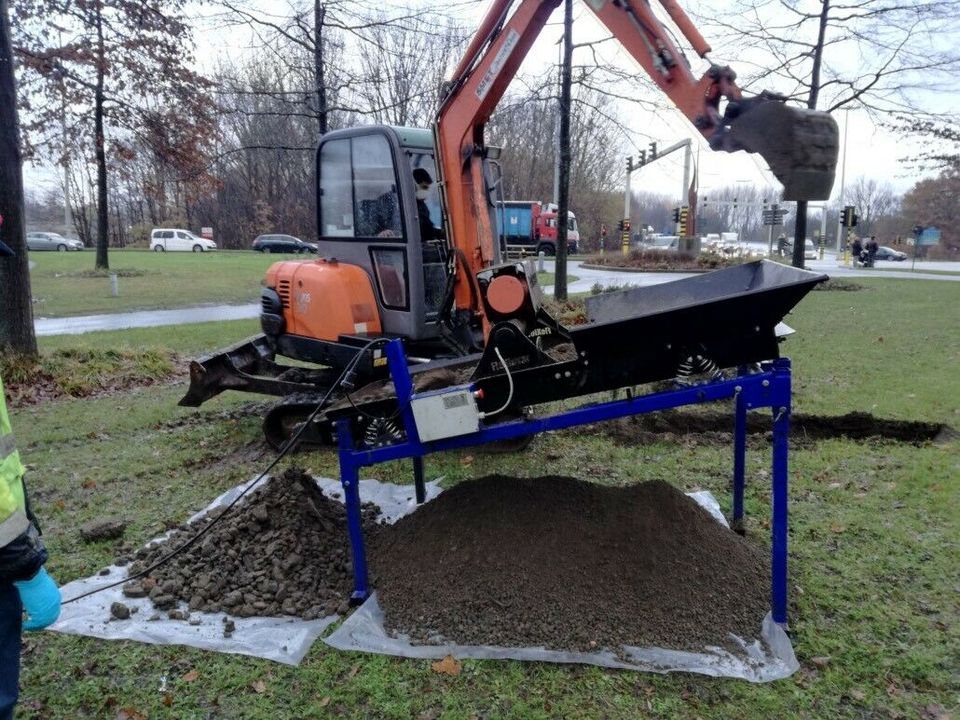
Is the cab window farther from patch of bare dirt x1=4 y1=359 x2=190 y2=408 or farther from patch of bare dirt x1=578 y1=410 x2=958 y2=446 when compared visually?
patch of bare dirt x1=4 y1=359 x2=190 y2=408

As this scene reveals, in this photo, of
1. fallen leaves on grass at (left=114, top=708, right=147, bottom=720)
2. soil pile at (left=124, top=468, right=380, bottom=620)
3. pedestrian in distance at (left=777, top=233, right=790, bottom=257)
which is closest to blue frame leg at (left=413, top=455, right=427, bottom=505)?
soil pile at (left=124, top=468, right=380, bottom=620)

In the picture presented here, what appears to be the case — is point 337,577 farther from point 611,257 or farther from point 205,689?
point 611,257

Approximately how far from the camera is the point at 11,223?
916 cm

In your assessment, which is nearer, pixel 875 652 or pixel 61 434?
pixel 875 652

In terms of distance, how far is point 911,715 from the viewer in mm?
2994

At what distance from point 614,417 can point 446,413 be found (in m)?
0.84

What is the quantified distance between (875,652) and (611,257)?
104 ft

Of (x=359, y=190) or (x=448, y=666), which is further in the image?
(x=359, y=190)

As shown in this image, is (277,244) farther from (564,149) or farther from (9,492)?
(9,492)

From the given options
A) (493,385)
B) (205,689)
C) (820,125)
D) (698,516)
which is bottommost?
(205,689)

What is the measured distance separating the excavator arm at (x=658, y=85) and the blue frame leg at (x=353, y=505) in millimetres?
2418

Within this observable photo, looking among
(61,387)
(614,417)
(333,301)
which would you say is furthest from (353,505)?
(61,387)

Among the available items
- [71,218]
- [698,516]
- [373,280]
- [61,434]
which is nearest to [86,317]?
[61,434]

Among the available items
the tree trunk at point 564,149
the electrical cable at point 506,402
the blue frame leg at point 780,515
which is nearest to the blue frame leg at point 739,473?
the blue frame leg at point 780,515
